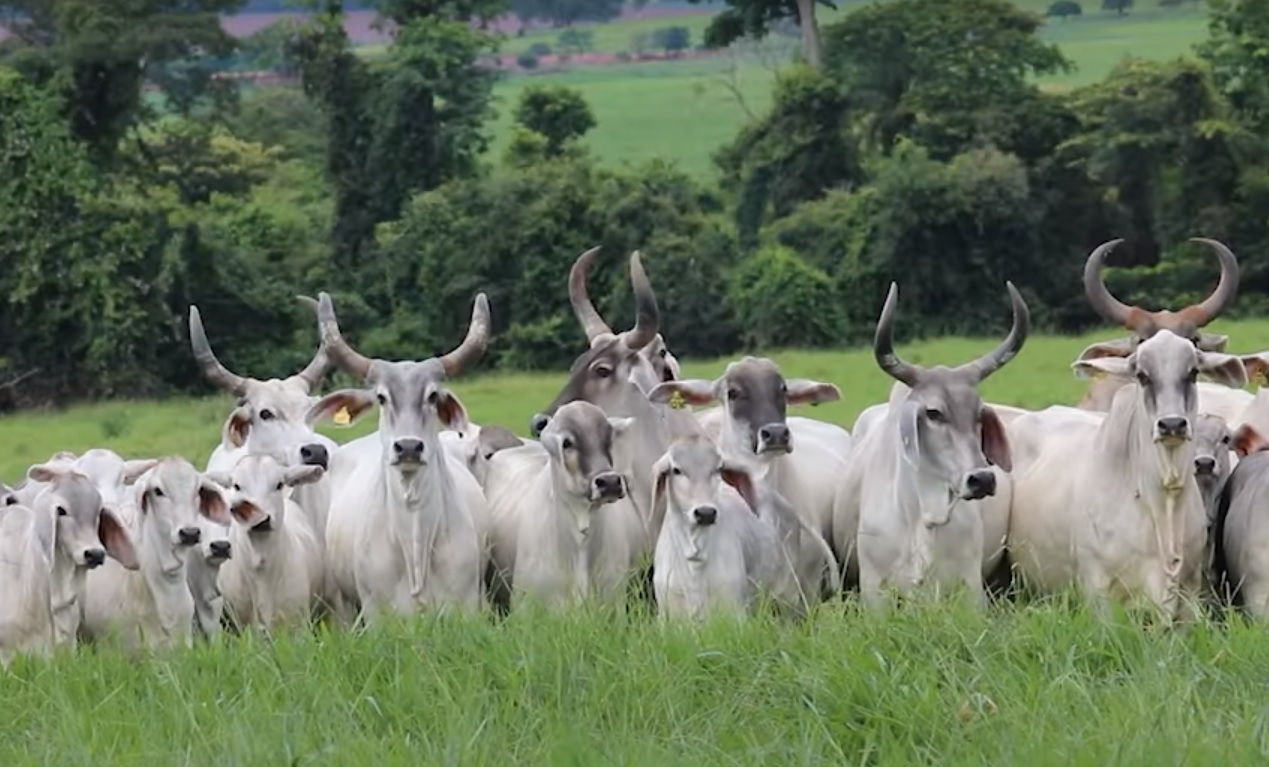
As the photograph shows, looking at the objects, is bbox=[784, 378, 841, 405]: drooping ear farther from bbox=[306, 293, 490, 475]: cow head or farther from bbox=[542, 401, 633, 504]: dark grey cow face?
bbox=[306, 293, 490, 475]: cow head

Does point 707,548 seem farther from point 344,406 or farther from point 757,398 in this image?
point 344,406

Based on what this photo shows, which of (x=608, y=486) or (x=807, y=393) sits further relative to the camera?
(x=807, y=393)

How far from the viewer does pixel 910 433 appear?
28.2 feet

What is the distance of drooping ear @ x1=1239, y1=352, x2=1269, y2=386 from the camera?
9000 mm

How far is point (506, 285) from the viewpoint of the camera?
94.4ft

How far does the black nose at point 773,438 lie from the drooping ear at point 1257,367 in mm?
1705

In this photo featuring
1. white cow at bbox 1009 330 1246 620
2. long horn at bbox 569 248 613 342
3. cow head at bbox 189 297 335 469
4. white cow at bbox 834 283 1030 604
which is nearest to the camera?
white cow at bbox 1009 330 1246 620

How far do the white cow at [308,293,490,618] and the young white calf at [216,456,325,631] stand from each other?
8.7 inches

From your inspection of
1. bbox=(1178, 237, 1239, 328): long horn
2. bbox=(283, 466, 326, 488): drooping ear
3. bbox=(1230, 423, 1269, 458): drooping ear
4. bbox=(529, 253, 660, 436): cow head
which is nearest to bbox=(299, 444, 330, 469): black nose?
bbox=(283, 466, 326, 488): drooping ear

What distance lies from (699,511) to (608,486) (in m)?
0.45

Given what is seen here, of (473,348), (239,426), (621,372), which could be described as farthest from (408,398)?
(239,426)

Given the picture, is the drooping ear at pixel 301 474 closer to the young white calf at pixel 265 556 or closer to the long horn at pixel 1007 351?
the young white calf at pixel 265 556

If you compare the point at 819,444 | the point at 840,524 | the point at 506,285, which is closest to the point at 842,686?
the point at 840,524

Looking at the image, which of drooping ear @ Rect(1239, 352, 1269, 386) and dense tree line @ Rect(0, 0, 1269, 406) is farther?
dense tree line @ Rect(0, 0, 1269, 406)
